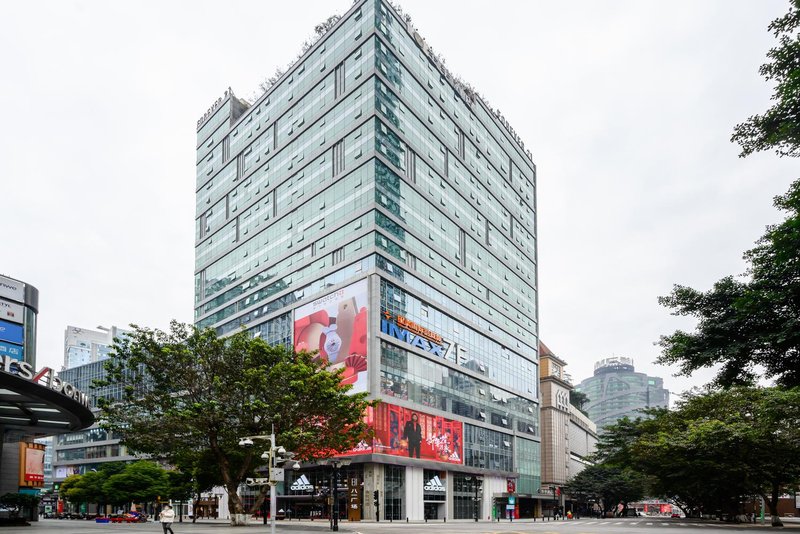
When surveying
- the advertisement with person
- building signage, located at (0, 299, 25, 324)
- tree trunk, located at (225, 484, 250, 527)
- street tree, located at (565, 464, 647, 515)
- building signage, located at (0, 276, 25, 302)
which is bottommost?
street tree, located at (565, 464, 647, 515)

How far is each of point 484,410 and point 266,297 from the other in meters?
32.4

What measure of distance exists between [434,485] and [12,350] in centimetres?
4623

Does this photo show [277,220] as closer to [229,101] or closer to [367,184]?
[367,184]

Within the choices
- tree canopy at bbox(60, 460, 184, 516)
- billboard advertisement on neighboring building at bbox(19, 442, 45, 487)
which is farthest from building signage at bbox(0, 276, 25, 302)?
tree canopy at bbox(60, 460, 184, 516)

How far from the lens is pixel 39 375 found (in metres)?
34.6

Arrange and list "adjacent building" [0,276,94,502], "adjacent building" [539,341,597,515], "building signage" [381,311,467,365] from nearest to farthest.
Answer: "adjacent building" [0,276,94,502] < "building signage" [381,311,467,365] < "adjacent building" [539,341,597,515]

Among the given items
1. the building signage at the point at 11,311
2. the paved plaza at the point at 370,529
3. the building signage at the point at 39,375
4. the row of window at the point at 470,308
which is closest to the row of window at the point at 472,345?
the row of window at the point at 470,308

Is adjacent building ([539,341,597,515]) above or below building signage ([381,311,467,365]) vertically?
below

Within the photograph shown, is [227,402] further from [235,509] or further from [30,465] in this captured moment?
[30,465]

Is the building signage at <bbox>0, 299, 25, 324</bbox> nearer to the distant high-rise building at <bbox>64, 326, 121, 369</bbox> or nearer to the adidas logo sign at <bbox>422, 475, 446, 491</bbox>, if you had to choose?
the adidas logo sign at <bbox>422, 475, 446, 491</bbox>

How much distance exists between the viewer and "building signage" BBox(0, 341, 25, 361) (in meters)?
65.6

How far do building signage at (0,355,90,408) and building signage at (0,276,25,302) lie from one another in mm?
32511

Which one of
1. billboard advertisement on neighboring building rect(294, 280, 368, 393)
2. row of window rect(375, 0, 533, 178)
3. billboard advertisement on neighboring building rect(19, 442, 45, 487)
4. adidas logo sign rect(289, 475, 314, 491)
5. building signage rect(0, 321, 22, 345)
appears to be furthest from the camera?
row of window rect(375, 0, 533, 178)

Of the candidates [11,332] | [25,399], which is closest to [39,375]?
[25,399]
